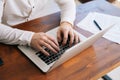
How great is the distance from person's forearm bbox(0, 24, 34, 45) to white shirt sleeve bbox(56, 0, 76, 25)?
0.94ft

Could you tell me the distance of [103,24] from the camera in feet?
3.88

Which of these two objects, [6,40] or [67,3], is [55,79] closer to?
[6,40]

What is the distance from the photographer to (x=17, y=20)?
52.7 inches

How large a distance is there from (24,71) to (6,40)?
0.23 meters

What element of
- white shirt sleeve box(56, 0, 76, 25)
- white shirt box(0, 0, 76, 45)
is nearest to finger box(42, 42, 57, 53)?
white shirt box(0, 0, 76, 45)

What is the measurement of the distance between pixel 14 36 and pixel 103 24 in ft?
1.84

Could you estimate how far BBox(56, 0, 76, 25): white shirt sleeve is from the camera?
1.16 meters

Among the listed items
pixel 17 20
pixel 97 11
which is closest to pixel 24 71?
pixel 17 20

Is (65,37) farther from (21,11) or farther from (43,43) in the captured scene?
(21,11)

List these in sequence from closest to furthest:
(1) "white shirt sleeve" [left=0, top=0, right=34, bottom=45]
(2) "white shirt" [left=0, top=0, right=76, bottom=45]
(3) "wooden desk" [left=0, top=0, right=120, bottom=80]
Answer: (3) "wooden desk" [left=0, top=0, right=120, bottom=80] < (1) "white shirt sleeve" [left=0, top=0, right=34, bottom=45] < (2) "white shirt" [left=0, top=0, right=76, bottom=45]

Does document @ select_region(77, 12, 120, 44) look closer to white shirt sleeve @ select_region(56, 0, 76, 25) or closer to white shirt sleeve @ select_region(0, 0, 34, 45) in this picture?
white shirt sleeve @ select_region(56, 0, 76, 25)

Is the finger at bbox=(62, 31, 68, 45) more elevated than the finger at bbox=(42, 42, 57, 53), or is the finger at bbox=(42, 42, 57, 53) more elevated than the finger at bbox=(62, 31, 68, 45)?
the finger at bbox=(42, 42, 57, 53)

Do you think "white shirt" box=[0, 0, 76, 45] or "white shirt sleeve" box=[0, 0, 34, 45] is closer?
"white shirt sleeve" box=[0, 0, 34, 45]

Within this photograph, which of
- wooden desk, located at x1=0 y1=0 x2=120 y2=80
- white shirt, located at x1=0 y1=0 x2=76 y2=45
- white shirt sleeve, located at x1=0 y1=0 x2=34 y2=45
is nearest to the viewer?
wooden desk, located at x1=0 y1=0 x2=120 y2=80
